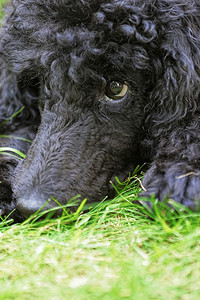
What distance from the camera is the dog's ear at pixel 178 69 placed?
2.51m

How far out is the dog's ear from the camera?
8.22 ft

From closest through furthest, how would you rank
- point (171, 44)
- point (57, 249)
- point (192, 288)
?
point (192, 288) → point (57, 249) → point (171, 44)

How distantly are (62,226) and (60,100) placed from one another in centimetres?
84

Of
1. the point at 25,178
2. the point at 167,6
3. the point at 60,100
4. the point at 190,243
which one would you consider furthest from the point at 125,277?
the point at 167,6

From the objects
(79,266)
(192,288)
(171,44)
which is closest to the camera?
(192,288)

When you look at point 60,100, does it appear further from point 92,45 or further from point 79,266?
point 79,266

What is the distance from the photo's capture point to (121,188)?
2.72 meters

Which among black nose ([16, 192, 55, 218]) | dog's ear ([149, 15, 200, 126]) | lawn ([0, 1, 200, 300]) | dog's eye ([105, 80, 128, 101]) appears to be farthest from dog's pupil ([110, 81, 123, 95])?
black nose ([16, 192, 55, 218])

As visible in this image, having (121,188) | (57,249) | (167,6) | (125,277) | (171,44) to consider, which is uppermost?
(167,6)

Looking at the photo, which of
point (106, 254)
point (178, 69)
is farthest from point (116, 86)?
point (106, 254)

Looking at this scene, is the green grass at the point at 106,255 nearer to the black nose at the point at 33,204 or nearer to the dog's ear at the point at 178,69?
the black nose at the point at 33,204

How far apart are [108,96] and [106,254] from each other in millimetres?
1076

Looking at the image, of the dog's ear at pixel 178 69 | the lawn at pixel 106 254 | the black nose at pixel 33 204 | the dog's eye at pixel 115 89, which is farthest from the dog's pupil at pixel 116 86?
the black nose at pixel 33 204

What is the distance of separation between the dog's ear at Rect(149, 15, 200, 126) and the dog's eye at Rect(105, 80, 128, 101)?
0.21 metres
